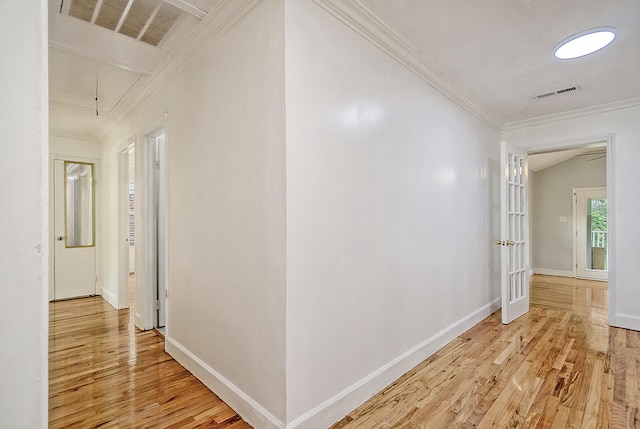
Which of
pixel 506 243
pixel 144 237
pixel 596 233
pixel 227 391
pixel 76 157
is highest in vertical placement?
pixel 76 157

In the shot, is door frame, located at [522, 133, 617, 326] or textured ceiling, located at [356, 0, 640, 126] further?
door frame, located at [522, 133, 617, 326]

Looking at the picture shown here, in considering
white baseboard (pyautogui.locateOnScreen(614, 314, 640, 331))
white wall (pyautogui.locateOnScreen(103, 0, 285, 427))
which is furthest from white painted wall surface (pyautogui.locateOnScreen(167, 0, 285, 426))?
white baseboard (pyautogui.locateOnScreen(614, 314, 640, 331))

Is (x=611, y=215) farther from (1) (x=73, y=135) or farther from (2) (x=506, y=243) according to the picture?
(1) (x=73, y=135)

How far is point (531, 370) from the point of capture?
242 centimetres

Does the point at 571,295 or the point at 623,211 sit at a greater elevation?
the point at 623,211

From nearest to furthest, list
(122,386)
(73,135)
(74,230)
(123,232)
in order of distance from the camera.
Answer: (122,386)
(123,232)
(73,135)
(74,230)

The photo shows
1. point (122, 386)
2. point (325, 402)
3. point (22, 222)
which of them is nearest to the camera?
point (22, 222)

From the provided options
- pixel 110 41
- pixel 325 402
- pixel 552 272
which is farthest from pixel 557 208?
pixel 110 41

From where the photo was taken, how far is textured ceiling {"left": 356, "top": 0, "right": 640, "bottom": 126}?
193cm

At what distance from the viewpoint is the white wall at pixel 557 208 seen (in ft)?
21.6

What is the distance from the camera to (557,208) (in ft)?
23.0

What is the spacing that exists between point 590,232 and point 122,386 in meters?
8.57

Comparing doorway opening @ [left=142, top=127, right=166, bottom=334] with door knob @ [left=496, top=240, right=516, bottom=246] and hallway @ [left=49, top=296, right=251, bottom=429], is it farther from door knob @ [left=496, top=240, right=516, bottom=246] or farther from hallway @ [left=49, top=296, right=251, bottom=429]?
door knob @ [left=496, top=240, right=516, bottom=246]

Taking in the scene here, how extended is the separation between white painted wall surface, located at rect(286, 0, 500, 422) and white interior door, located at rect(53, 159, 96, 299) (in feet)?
15.4
